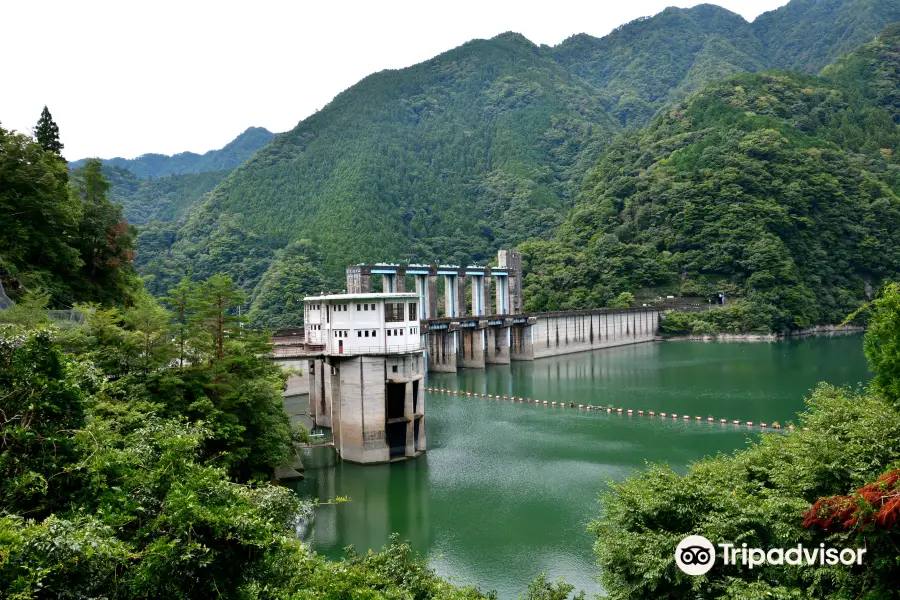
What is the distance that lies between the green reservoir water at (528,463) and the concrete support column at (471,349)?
6.43 meters

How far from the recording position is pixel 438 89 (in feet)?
622

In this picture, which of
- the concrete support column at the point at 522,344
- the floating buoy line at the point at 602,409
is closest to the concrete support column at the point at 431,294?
the concrete support column at the point at 522,344

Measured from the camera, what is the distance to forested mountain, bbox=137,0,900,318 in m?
106

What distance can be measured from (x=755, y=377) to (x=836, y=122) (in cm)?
8440

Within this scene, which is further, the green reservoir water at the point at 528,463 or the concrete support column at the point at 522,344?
the concrete support column at the point at 522,344

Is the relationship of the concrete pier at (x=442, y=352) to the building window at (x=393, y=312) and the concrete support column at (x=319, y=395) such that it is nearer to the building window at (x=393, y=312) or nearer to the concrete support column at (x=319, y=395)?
the concrete support column at (x=319, y=395)

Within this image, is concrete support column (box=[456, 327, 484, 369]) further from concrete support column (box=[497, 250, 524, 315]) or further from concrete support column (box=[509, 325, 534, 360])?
concrete support column (box=[497, 250, 524, 315])

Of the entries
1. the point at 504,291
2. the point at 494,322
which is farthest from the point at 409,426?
the point at 504,291

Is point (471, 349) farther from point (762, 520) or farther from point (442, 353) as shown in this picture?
point (762, 520)

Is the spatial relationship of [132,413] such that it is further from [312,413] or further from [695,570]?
[312,413]

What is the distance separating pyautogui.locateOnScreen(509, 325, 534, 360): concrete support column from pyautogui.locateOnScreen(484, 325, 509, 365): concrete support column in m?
2.37

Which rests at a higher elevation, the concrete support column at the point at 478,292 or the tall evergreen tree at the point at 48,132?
the tall evergreen tree at the point at 48,132

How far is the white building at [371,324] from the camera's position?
81.2ft

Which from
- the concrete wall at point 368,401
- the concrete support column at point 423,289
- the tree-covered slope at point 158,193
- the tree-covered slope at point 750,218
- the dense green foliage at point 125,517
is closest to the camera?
the dense green foliage at point 125,517
